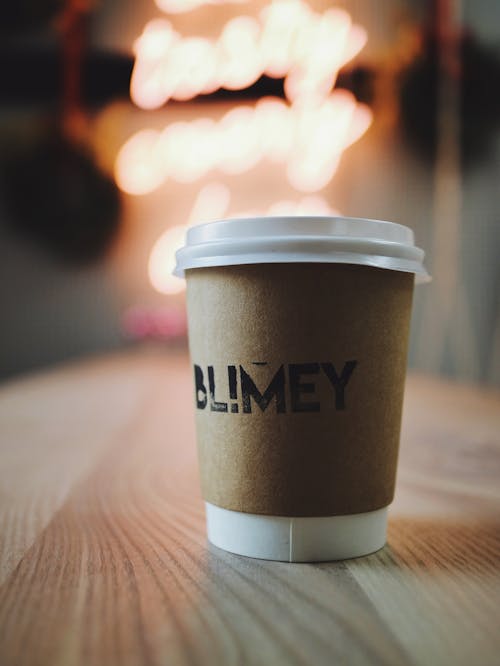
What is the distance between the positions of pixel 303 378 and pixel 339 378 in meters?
0.03

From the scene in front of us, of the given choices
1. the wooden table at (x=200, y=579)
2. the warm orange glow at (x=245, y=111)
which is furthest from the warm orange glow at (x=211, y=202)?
the wooden table at (x=200, y=579)

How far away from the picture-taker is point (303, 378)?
52 cm

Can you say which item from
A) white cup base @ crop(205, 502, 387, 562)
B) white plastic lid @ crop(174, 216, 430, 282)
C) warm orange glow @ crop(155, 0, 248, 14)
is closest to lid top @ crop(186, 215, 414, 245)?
white plastic lid @ crop(174, 216, 430, 282)

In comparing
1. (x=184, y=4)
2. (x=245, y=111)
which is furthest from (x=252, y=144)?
(x=184, y=4)

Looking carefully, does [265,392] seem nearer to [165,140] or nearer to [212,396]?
[212,396]

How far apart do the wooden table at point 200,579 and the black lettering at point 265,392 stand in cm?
11

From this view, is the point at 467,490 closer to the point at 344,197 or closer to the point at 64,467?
the point at 64,467

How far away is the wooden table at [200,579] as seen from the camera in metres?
0.36

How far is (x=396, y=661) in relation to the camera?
338mm

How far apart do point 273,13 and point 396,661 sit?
12.3 ft

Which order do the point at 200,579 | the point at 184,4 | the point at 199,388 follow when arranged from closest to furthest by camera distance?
the point at 200,579
the point at 199,388
the point at 184,4

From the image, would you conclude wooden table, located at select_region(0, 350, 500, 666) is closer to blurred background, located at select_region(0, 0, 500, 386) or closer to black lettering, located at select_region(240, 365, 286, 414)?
black lettering, located at select_region(240, 365, 286, 414)

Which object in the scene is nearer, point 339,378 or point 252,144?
point 339,378

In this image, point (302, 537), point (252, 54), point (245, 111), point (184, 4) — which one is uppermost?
point (184, 4)
